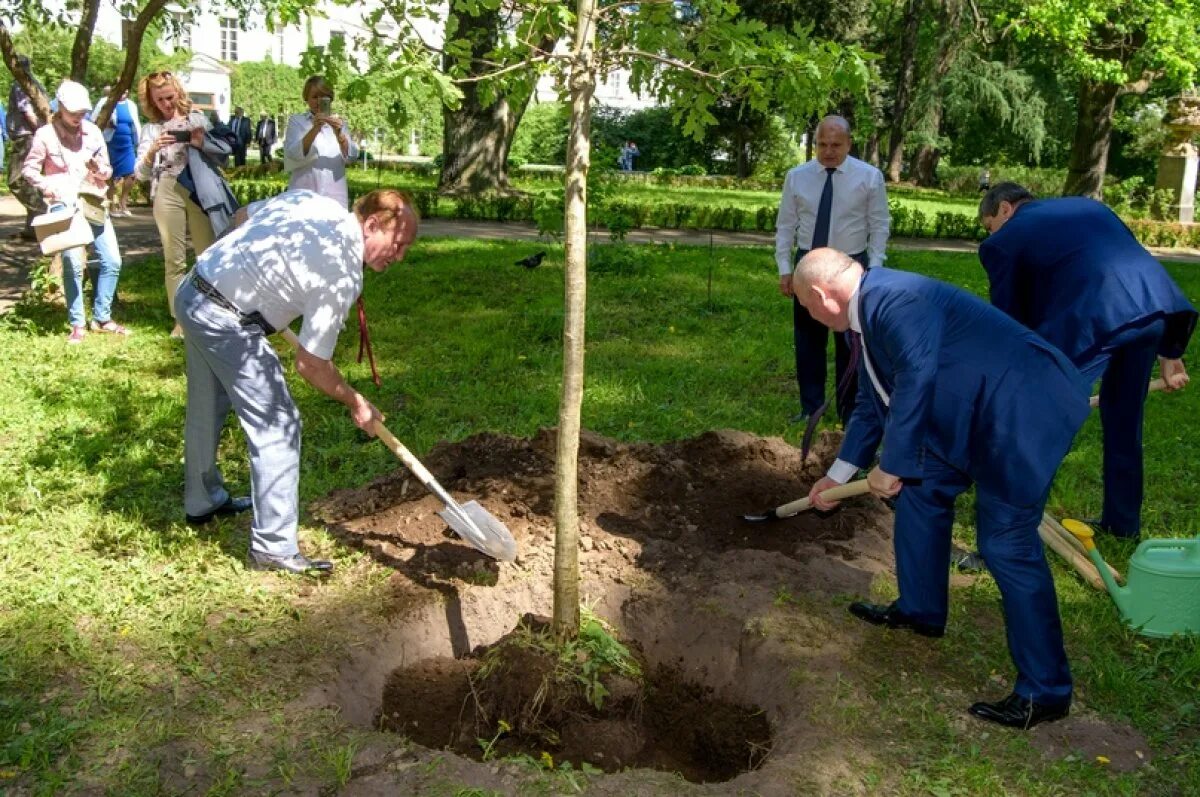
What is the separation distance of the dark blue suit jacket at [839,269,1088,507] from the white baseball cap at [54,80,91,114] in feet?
21.0

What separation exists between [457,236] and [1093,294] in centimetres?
1046

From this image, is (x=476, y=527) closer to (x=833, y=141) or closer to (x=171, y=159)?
(x=833, y=141)

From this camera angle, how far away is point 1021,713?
3.54 meters

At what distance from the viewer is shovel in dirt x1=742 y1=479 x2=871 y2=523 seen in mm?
4102

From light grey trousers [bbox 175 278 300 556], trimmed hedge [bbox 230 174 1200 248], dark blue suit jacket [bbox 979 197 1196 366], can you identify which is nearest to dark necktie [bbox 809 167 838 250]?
dark blue suit jacket [bbox 979 197 1196 366]

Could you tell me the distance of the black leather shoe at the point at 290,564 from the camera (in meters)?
4.34

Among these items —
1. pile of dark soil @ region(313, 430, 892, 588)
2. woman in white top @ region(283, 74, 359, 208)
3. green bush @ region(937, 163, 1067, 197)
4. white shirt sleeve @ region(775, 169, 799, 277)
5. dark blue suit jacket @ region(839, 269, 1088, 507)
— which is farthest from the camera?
green bush @ region(937, 163, 1067, 197)

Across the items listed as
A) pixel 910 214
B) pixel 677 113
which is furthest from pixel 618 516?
pixel 910 214

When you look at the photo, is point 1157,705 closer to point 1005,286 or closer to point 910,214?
point 1005,286

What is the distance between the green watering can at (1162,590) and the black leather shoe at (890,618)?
0.87 meters

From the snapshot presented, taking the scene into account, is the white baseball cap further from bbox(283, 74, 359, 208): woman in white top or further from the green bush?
the green bush

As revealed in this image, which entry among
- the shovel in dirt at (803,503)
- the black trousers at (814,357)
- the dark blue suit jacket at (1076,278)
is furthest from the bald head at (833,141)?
the shovel in dirt at (803,503)

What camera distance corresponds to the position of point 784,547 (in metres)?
4.83

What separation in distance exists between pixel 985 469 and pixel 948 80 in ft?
97.9
